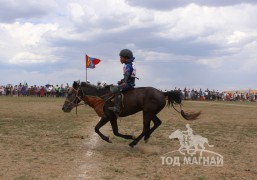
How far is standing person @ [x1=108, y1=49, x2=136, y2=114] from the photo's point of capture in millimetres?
10305

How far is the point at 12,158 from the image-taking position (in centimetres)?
868

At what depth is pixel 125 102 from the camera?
412 inches

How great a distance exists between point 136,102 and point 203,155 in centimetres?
237

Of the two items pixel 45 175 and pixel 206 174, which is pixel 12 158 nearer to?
pixel 45 175

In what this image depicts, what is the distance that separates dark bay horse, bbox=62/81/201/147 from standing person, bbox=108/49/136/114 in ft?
0.63

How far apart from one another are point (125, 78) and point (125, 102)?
0.69 meters

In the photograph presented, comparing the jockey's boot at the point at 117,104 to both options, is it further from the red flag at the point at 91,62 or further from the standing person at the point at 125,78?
the red flag at the point at 91,62

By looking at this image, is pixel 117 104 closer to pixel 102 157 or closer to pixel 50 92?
pixel 102 157

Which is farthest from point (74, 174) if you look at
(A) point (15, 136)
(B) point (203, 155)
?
(A) point (15, 136)

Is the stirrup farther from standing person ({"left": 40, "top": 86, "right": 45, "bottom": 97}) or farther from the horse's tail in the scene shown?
standing person ({"left": 40, "top": 86, "right": 45, "bottom": 97})

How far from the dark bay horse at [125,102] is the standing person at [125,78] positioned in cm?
19

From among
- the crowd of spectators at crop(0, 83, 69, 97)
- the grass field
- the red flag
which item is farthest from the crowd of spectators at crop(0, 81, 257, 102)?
the grass field

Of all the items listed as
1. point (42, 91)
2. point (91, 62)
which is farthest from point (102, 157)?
point (42, 91)

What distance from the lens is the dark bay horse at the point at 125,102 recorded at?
10430 mm
